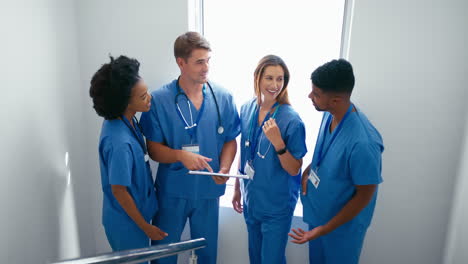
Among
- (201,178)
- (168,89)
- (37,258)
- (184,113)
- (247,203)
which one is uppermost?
(168,89)

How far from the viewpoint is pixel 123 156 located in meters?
1.52

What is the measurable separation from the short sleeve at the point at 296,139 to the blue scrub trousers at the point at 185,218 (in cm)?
55

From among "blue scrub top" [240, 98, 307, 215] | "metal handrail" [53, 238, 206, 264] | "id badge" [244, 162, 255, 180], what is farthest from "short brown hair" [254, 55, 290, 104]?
"metal handrail" [53, 238, 206, 264]

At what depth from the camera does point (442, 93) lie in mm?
1803

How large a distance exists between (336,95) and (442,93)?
74cm

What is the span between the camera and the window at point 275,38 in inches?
80.1

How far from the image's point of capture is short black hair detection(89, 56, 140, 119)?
151cm

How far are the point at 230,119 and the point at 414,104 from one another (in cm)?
99

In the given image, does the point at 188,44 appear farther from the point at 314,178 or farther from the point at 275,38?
the point at 314,178

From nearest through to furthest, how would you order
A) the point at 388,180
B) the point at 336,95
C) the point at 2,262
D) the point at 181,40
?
the point at 336,95
the point at 2,262
the point at 181,40
the point at 388,180

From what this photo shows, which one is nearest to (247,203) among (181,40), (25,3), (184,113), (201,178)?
(201,178)

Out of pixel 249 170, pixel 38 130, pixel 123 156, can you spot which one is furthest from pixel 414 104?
pixel 38 130

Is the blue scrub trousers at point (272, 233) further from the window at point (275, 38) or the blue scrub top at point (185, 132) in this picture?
the window at point (275, 38)

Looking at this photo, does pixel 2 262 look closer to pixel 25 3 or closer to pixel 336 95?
pixel 25 3
